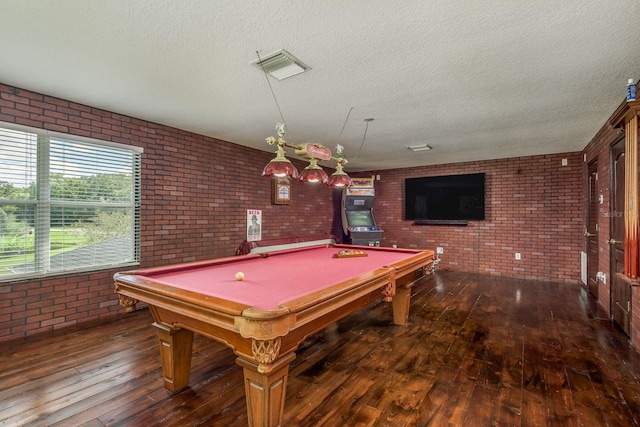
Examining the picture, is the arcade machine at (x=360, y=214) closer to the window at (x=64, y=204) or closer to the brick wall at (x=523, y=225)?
the brick wall at (x=523, y=225)

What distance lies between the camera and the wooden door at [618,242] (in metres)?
2.94

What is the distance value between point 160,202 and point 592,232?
19.9 feet

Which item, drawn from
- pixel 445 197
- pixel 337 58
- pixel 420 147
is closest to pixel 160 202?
pixel 337 58

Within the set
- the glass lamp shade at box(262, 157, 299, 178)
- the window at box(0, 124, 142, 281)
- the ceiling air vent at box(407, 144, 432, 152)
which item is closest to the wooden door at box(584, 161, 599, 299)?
the ceiling air vent at box(407, 144, 432, 152)

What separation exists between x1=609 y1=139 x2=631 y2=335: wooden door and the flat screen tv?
2.68m

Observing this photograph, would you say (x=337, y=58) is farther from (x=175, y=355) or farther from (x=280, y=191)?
(x=280, y=191)

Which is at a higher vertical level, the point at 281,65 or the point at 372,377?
the point at 281,65

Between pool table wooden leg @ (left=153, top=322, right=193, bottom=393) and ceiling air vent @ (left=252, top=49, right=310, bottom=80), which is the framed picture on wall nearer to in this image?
ceiling air vent @ (left=252, top=49, right=310, bottom=80)

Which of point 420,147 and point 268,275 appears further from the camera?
point 420,147

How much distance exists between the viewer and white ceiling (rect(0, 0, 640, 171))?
5.47 feet

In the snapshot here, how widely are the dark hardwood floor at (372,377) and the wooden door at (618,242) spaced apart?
20cm

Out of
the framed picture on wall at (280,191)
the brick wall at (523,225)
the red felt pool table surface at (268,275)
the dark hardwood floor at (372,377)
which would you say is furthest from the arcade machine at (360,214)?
the dark hardwood floor at (372,377)

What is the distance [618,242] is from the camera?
3.06 m

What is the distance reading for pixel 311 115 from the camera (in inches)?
134
